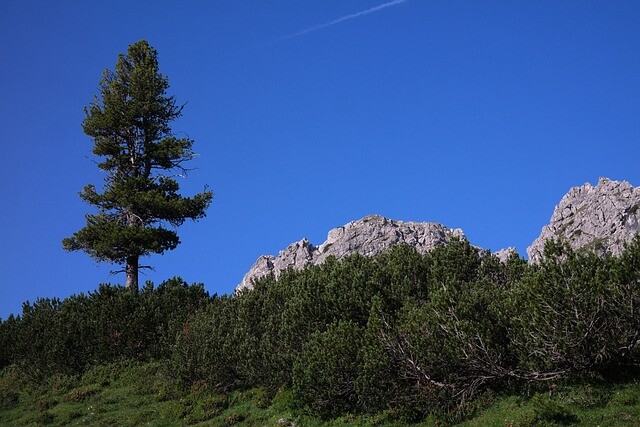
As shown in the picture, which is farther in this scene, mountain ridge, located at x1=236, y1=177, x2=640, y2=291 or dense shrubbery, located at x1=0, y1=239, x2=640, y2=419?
mountain ridge, located at x1=236, y1=177, x2=640, y2=291

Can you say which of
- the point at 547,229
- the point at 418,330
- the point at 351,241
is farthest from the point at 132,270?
the point at 547,229

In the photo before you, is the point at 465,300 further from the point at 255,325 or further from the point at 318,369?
the point at 255,325

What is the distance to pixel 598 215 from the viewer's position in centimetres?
15425

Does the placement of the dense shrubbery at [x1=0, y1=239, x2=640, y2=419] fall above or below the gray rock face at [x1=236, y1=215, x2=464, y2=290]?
below

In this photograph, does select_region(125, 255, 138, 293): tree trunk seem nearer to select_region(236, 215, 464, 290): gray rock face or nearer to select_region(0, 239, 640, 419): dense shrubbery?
select_region(0, 239, 640, 419): dense shrubbery

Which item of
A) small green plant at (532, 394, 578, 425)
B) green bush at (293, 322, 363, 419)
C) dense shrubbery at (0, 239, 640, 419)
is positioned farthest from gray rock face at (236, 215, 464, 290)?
small green plant at (532, 394, 578, 425)

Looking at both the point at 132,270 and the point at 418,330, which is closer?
the point at 418,330

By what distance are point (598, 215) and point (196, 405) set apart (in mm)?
149004

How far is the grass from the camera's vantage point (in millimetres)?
16906

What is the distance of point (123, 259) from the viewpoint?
41531mm

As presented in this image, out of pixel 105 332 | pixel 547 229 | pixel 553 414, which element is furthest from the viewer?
pixel 547 229

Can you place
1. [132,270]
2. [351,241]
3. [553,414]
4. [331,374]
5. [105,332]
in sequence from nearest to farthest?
1. [553,414]
2. [331,374]
3. [105,332]
4. [132,270]
5. [351,241]

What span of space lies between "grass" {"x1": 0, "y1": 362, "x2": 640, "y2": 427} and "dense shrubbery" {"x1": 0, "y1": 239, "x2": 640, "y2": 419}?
62 centimetres

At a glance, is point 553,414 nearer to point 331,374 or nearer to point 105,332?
point 331,374
